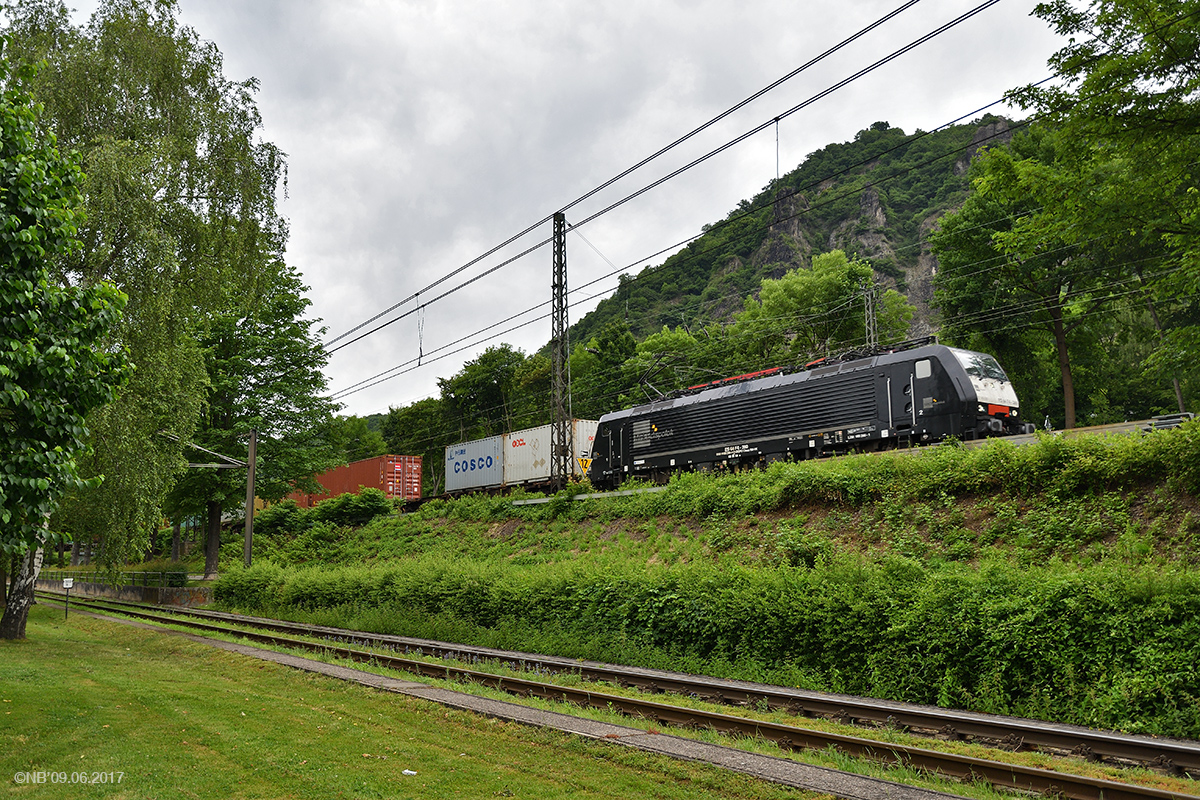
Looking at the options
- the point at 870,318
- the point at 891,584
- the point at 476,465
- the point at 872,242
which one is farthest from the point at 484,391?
the point at 872,242

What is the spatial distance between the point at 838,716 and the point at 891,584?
3045mm

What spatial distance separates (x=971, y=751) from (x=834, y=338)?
43.2 m

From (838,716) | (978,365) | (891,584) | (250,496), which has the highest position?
(978,365)

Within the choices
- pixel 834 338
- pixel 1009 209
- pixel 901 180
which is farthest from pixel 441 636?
pixel 901 180

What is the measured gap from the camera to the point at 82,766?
773 centimetres

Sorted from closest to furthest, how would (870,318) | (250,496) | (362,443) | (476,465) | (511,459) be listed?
(250,496) < (870,318) < (511,459) < (476,465) < (362,443)

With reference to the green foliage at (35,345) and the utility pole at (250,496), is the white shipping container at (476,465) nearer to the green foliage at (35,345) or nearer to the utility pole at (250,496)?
the utility pole at (250,496)

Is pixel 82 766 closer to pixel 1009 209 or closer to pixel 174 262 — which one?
pixel 174 262

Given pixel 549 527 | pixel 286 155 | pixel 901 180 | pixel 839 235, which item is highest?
pixel 901 180

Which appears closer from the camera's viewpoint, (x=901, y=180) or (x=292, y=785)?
(x=292, y=785)

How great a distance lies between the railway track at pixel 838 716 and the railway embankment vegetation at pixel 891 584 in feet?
Answer: 2.83

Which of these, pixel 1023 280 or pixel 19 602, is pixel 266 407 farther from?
pixel 1023 280

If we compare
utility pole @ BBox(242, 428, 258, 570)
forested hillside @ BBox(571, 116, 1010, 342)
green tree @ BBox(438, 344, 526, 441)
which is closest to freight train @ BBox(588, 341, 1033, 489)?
utility pole @ BBox(242, 428, 258, 570)

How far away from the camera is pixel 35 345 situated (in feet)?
26.8
